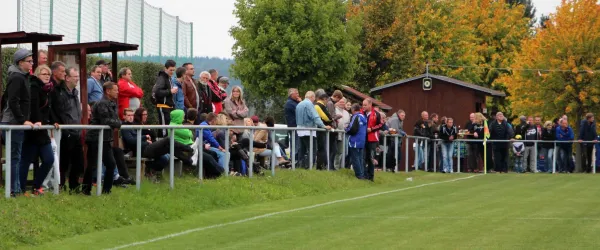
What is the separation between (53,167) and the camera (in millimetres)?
15734

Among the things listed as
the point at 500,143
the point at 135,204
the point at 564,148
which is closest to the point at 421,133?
the point at 500,143

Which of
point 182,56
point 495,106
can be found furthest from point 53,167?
point 495,106

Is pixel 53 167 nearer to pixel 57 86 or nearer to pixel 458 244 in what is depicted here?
pixel 57 86

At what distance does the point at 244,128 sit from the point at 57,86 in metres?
6.02

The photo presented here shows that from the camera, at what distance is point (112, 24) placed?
2566 centimetres

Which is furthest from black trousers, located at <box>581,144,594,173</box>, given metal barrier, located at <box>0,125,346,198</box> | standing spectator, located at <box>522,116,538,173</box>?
metal barrier, located at <box>0,125,346,198</box>

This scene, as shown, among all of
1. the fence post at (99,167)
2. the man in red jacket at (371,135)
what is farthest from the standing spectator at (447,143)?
the fence post at (99,167)

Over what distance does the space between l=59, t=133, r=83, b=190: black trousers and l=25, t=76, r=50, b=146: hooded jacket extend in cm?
Result: 41

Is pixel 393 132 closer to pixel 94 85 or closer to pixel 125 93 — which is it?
pixel 125 93

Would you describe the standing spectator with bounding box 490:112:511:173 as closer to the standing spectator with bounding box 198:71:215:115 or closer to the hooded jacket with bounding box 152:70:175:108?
the standing spectator with bounding box 198:71:215:115

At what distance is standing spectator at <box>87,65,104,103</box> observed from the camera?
19219mm

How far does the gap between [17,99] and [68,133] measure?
1112 millimetres

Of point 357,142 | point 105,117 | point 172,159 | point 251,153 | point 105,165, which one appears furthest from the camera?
point 357,142

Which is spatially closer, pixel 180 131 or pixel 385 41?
pixel 180 131
